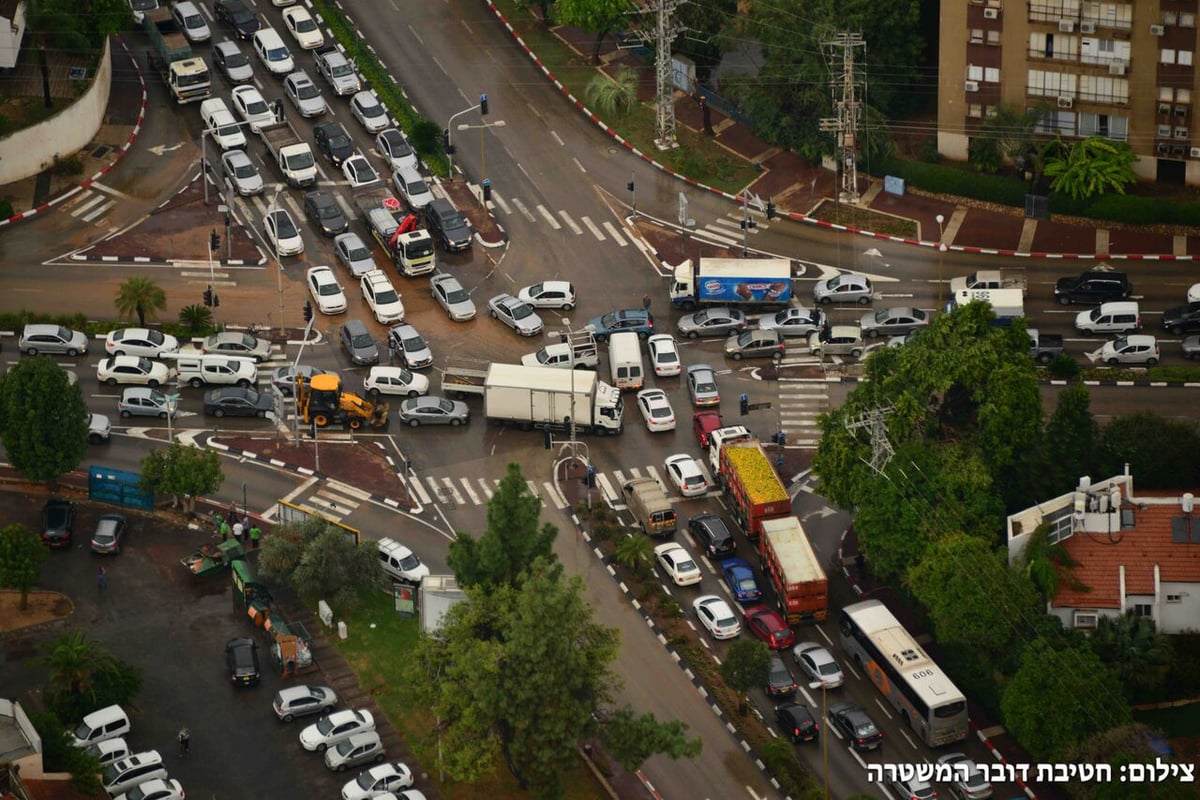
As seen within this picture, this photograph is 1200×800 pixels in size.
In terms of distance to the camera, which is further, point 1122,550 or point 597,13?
point 597,13

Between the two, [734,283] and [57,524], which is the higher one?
[734,283]

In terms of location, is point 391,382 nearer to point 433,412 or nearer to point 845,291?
point 433,412

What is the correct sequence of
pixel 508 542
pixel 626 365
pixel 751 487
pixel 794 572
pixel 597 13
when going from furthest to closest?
pixel 597 13
pixel 626 365
pixel 751 487
pixel 794 572
pixel 508 542

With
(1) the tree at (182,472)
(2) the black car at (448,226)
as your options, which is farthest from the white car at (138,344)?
(2) the black car at (448,226)

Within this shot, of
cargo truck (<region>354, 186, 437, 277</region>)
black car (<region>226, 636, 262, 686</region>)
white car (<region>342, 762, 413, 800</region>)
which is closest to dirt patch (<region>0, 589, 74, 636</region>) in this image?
black car (<region>226, 636, 262, 686</region>)

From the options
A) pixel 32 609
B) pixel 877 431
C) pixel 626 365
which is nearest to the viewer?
pixel 877 431

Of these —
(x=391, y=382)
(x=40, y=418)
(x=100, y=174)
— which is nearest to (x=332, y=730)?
(x=40, y=418)

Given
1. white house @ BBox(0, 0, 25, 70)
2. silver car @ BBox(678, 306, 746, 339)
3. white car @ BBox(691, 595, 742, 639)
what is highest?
white house @ BBox(0, 0, 25, 70)

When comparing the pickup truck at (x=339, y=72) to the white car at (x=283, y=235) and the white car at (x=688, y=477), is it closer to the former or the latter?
the white car at (x=283, y=235)

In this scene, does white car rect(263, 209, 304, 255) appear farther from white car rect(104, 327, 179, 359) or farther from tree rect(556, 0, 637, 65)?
tree rect(556, 0, 637, 65)
